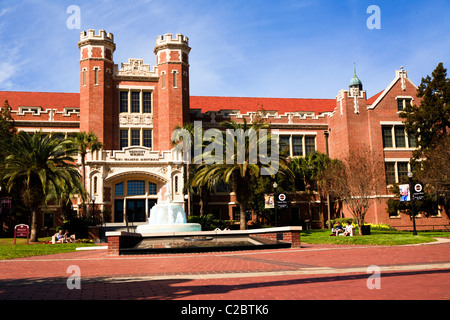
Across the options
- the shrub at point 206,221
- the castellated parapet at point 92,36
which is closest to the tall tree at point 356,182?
the shrub at point 206,221

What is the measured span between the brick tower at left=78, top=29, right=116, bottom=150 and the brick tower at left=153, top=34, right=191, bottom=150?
187 inches

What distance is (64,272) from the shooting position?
11977mm

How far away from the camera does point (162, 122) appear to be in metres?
43.3

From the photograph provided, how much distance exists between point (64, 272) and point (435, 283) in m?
9.29

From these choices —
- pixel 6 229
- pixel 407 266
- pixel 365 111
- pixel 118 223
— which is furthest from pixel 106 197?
pixel 407 266

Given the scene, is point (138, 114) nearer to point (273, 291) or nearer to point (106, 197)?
point (106, 197)

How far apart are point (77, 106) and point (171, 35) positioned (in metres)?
14.0

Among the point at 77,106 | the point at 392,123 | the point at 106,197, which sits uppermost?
the point at 77,106

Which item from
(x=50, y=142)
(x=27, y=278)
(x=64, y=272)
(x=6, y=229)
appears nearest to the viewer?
(x=27, y=278)

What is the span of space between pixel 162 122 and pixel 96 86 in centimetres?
724

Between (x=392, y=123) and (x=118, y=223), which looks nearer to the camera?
(x=118, y=223)

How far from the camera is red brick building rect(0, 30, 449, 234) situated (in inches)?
1608

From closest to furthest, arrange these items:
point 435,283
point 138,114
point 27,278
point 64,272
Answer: point 435,283, point 27,278, point 64,272, point 138,114

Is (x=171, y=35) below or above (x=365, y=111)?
above
